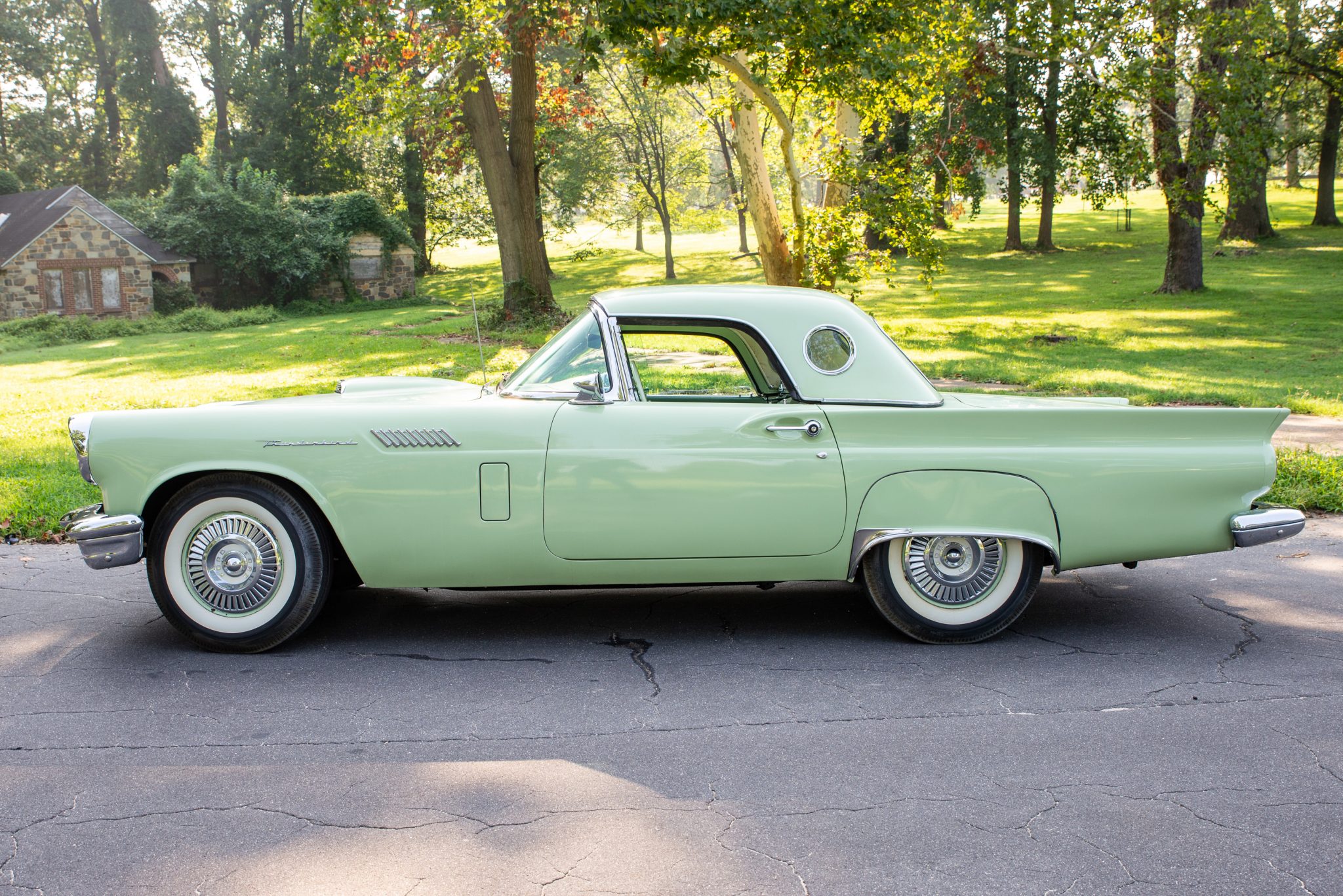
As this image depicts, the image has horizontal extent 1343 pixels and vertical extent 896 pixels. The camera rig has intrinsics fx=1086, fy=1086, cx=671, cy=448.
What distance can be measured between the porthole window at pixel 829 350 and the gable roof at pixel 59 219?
102 feet

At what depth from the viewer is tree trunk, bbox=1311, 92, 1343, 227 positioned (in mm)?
34938

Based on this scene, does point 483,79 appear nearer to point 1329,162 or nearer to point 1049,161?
point 1049,161

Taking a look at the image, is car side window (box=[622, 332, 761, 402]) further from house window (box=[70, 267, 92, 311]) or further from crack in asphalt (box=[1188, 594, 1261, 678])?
house window (box=[70, 267, 92, 311])

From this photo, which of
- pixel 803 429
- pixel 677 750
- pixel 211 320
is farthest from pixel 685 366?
pixel 211 320

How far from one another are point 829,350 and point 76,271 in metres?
31.7

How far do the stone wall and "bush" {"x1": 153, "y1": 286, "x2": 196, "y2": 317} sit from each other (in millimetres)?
465

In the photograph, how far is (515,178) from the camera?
21047 millimetres

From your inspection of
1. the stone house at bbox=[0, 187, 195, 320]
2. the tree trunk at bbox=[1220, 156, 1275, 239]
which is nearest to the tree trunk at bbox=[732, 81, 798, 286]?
the stone house at bbox=[0, 187, 195, 320]

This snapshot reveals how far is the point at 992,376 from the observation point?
1348 centimetres

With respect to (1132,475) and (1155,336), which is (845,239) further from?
(1132,475)

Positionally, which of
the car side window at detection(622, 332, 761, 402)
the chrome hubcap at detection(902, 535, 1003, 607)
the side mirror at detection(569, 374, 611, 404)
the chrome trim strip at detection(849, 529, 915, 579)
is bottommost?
the chrome hubcap at detection(902, 535, 1003, 607)

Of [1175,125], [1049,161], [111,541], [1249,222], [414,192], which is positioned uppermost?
[414,192]

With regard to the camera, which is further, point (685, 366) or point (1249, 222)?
point (1249, 222)

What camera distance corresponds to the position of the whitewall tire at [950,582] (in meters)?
4.55
